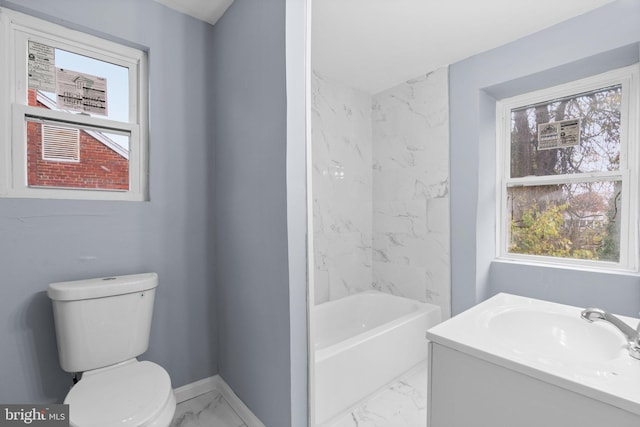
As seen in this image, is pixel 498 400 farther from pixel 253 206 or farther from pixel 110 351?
pixel 110 351

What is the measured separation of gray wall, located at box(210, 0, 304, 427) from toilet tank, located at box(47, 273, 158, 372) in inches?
19.1

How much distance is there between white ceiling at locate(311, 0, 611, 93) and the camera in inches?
69.0

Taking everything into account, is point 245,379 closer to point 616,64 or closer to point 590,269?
point 590,269

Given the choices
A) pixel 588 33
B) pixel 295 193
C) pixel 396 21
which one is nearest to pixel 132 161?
pixel 295 193

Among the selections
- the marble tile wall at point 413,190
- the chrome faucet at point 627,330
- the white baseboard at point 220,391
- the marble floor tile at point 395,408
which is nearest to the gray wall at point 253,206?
the white baseboard at point 220,391

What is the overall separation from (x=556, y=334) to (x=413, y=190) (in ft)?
5.22

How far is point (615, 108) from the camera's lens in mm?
1966

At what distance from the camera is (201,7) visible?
5.93 ft

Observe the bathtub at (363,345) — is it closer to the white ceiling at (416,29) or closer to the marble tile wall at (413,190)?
the marble tile wall at (413,190)

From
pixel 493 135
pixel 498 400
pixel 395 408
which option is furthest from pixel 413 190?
pixel 498 400

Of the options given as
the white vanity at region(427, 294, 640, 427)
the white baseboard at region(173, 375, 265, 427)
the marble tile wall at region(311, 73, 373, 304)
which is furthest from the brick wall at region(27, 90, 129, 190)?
the white vanity at region(427, 294, 640, 427)

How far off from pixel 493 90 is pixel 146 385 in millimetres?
2872

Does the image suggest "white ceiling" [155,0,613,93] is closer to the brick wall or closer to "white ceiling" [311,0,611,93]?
"white ceiling" [311,0,611,93]

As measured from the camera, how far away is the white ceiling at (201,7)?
176cm
